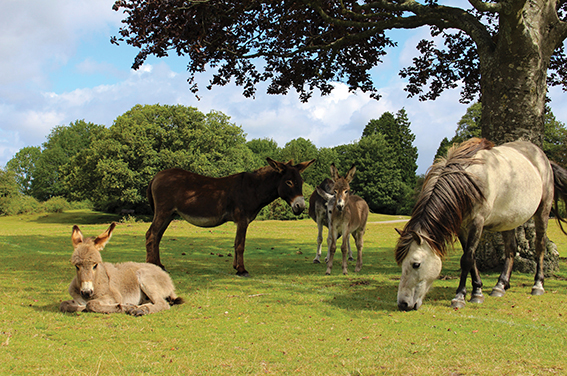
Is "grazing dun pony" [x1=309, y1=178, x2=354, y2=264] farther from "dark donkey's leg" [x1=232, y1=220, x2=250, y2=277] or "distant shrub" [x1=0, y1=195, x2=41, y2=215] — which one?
"distant shrub" [x1=0, y1=195, x2=41, y2=215]

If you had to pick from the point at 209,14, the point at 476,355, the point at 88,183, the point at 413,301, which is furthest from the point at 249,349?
the point at 88,183

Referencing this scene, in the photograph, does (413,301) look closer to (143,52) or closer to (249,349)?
(249,349)

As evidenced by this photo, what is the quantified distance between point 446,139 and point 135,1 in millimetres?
72623

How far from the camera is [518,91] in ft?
33.3

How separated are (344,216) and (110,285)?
6.19 m

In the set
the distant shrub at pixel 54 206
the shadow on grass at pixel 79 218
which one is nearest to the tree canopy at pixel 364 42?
the shadow on grass at pixel 79 218

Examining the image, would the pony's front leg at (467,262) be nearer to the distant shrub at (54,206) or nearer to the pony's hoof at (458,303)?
the pony's hoof at (458,303)

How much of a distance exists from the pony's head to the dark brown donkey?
13.0ft

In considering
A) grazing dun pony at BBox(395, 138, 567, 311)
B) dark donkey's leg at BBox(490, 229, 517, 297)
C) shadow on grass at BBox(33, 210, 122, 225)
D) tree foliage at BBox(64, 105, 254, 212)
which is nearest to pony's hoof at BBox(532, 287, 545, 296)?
grazing dun pony at BBox(395, 138, 567, 311)

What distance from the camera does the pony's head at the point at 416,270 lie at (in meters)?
6.12

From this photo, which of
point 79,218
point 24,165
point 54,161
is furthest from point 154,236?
point 24,165

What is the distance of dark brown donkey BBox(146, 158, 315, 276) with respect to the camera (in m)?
10.0

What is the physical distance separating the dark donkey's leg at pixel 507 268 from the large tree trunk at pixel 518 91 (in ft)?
6.03

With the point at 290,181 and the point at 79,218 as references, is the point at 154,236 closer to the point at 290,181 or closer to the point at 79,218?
the point at 290,181
